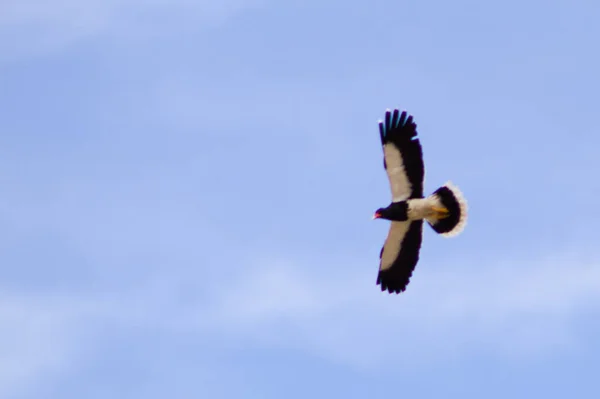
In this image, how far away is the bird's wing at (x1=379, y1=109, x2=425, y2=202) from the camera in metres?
30.8

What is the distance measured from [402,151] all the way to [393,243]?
2016mm

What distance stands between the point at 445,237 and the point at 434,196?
33.4 inches

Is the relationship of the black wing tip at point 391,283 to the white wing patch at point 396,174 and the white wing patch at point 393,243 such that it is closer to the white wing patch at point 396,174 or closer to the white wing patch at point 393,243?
the white wing patch at point 393,243

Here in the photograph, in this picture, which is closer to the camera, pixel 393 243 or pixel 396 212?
pixel 396 212

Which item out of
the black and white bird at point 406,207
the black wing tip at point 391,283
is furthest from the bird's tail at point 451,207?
the black wing tip at point 391,283

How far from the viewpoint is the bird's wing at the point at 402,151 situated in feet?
101

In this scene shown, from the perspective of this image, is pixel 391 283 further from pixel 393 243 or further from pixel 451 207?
pixel 451 207

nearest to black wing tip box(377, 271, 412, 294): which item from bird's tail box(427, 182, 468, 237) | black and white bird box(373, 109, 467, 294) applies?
black and white bird box(373, 109, 467, 294)

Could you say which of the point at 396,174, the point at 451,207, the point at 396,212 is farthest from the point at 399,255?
the point at 396,174

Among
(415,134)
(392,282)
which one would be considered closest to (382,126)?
(415,134)

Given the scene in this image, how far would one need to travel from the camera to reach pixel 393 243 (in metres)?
32.0

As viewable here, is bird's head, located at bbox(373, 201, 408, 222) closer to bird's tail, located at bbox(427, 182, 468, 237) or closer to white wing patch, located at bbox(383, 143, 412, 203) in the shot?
white wing patch, located at bbox(383, 143, 412, 203)

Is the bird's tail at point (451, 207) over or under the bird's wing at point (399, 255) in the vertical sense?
over

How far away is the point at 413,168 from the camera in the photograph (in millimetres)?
30906
